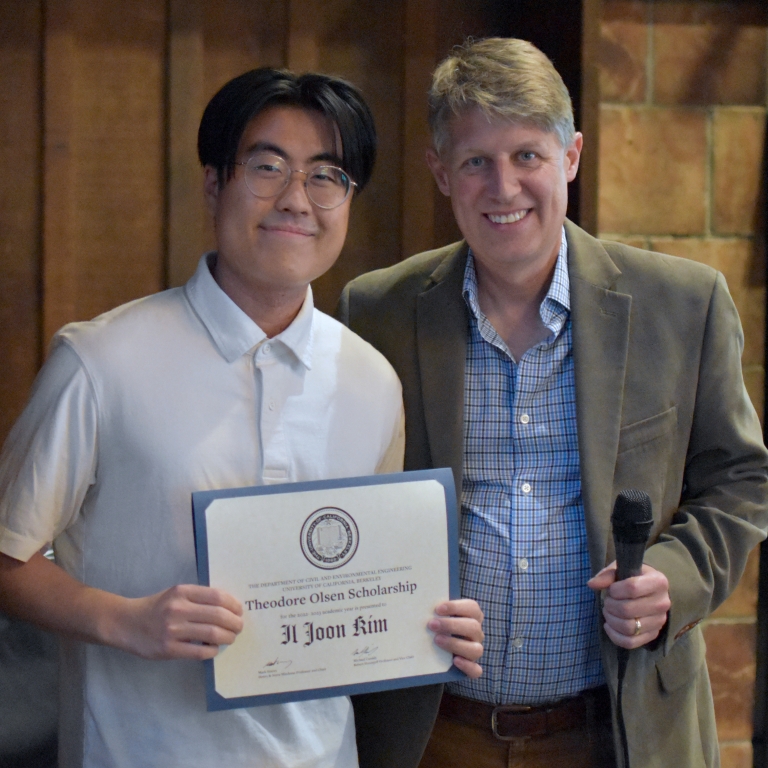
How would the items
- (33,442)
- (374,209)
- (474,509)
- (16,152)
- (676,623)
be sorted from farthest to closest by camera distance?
(374,209)
(16,152)
(474,509)
(676,623)
(33,442)

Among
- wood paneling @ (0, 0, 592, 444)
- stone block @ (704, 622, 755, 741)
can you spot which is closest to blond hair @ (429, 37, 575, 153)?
wood paneling @ (0, 0, 592, 444)

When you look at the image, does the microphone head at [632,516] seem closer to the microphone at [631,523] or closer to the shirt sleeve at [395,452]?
the microphone at [631,523]

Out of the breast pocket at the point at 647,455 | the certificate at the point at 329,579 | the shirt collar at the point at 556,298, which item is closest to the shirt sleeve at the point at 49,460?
the certificate at the point at 329,579

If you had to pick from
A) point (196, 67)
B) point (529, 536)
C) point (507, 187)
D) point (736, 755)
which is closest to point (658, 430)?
point (529, 536)

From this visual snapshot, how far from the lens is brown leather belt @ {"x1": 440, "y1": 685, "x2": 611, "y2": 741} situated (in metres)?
1.67

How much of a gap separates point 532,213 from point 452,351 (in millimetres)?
282

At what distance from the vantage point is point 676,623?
159cm

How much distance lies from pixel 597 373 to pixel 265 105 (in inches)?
28.3

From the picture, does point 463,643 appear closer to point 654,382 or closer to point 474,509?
point 474,509

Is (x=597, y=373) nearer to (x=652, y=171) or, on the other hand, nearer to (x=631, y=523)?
(x=631, y=523)

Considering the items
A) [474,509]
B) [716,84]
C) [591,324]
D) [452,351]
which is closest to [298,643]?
[474,509]

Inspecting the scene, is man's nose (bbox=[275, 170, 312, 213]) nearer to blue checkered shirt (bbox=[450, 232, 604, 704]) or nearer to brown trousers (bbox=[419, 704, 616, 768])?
blue checkered shirt (bbox=[450, 232, 604, 704])

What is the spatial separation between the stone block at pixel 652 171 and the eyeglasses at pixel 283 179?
3.00ft
